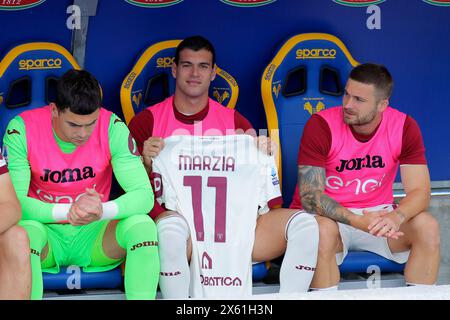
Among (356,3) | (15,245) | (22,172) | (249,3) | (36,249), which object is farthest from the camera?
(356,3)

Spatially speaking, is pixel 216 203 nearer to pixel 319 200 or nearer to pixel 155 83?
pixel 319 200

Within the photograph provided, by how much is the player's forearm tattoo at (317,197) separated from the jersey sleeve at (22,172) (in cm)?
119

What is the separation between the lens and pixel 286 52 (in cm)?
464

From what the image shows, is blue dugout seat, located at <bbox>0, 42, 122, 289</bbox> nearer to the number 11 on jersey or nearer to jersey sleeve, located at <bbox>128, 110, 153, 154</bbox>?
jersey sleeve, located at <bbox>128, 110, 153, 154</bbox>

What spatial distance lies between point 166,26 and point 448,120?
182 centimetres

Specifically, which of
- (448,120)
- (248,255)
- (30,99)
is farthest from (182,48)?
(448,120)

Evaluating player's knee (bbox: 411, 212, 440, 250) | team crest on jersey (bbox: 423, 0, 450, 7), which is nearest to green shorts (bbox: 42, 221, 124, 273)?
player's knee (bbox: 411, 212, 440, 250)

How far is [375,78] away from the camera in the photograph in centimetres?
418

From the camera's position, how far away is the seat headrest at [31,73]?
14.1 ft

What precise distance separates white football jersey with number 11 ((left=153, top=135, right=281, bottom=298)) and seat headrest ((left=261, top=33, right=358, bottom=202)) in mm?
443

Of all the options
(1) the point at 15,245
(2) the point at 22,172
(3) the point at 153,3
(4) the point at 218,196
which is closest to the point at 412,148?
(4) the point at 218,196

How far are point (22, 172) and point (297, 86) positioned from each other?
66.0 inches

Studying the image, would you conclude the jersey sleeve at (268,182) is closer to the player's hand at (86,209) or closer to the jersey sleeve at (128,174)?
the jersey sleeve at (128,174)

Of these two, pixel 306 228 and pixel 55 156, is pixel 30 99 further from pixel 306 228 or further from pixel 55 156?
pixel 306 228
